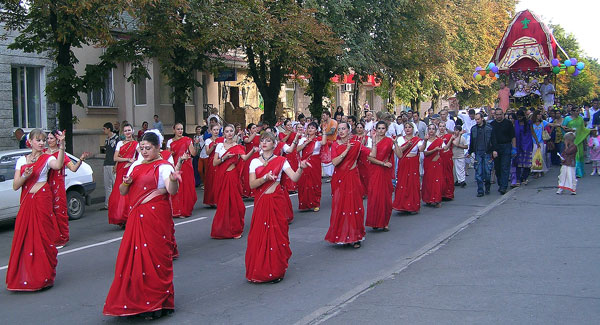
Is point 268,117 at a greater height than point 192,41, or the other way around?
point 192,41

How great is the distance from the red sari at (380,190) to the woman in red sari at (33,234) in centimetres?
485

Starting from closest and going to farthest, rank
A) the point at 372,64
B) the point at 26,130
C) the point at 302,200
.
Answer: the point at 302,200 → the point at 26,130 → the point at 372,64

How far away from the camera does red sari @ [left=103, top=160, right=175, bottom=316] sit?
5676mm

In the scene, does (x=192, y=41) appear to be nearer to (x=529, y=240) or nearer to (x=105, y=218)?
(x=105, y=218)

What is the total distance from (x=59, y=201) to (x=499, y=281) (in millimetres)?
6172

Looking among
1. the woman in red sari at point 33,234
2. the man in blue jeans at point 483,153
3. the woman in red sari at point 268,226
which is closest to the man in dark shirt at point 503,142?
the man in blue jeans at point 483,153

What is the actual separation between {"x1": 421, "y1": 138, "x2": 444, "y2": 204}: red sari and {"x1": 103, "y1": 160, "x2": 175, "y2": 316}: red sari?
7.95 metres

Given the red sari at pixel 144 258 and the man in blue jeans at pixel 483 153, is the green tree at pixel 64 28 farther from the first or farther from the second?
the man in blue jeans at pixel 483 153

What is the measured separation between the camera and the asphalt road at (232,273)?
619 cm

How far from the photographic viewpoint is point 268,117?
894 inches

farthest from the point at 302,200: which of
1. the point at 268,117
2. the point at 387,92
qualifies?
the point at 387,92

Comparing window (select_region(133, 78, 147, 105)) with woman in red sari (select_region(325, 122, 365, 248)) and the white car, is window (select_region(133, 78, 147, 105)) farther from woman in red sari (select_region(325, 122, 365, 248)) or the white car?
woman in red sari (select_region(325, 122, 365, 248))

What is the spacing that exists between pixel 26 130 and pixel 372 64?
42.4 ft

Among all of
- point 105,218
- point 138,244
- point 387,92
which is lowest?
point 105,218
